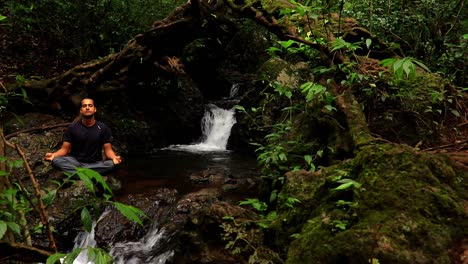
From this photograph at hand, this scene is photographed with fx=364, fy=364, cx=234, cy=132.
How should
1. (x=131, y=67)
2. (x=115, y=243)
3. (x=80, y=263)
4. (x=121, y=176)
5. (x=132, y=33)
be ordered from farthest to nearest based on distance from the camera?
(x=132, y=33), (x=131, y=67), (x=121, y=176), (x=115, y=243), (x=80, y=263)

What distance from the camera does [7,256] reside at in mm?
1726

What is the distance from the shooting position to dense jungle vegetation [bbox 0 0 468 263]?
6.61ft

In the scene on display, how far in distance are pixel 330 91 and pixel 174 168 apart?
229 inches

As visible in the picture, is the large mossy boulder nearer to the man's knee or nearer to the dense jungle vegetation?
the dense jungle vegetation

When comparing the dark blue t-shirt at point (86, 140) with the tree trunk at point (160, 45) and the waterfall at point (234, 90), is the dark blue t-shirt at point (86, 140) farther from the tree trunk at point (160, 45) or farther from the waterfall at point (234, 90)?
the waterfall at point (234, 90)

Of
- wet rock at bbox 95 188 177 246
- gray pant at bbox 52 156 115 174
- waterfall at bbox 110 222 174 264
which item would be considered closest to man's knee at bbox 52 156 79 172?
gray pant at bbox 52 156 115 174

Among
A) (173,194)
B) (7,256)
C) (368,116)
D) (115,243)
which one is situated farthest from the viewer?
(173,194)

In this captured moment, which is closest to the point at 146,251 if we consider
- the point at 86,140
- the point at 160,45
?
the point at 86,140

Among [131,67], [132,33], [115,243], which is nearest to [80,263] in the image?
[115,243]

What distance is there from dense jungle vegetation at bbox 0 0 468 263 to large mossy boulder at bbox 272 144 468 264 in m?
0.05

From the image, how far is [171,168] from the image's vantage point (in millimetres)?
10125

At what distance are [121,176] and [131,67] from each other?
307cm

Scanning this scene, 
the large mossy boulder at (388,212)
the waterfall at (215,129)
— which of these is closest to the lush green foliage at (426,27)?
the large mossy boulder at (388,212)

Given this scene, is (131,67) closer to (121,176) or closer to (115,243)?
(121,176)
